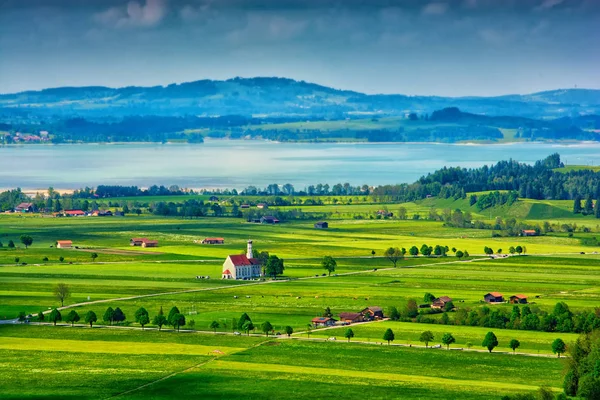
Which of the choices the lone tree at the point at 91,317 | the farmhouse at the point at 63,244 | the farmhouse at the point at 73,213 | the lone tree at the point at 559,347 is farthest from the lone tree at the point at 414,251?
the farmhouse at the point at 73,213

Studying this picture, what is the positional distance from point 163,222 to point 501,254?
34.9 meters

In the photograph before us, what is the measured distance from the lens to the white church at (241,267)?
8150 centimetres

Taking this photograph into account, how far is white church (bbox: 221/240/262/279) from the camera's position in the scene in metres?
81.5

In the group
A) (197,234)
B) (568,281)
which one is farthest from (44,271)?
(568,281)

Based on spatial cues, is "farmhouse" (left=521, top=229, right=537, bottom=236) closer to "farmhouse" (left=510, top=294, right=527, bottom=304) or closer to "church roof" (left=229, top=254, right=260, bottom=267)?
"church roof" (left=229, top=254, right=260, bottom=267)

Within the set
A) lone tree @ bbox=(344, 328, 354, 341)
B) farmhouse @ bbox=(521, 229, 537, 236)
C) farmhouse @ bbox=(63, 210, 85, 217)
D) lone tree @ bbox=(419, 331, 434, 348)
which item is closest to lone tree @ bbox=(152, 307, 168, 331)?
lone tree @ bbox=(344, 328, 354, 341)

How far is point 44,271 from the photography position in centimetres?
8288

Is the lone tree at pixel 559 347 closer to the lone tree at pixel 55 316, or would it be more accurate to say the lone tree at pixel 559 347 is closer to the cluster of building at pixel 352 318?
the cluster of building at pixel 352 318

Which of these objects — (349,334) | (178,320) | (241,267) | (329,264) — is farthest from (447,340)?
(241,267)

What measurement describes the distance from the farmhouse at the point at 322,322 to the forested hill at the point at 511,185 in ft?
218

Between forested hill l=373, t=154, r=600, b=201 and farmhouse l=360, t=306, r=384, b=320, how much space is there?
63.8 meters

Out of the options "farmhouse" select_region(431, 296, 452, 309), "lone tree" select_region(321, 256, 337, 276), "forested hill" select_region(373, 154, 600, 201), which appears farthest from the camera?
"forested hill" select_region(373, 154, 600, 201)

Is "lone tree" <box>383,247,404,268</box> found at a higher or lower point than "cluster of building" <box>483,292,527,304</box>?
higher

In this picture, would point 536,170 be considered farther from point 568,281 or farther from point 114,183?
point 568,281
